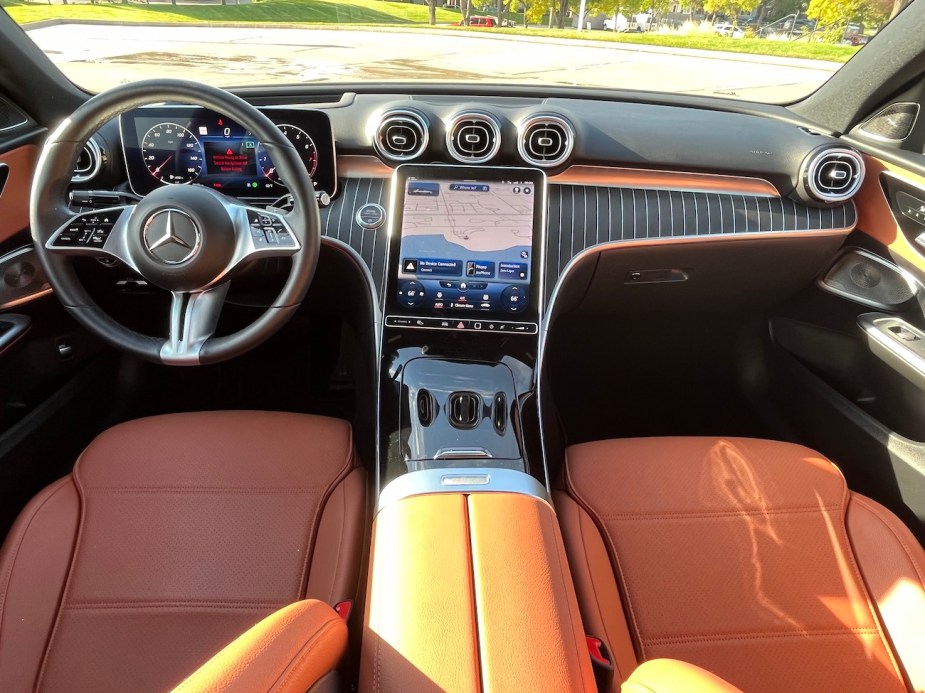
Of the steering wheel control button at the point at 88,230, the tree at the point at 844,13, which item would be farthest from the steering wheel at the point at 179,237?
the tree at the point at 844,13

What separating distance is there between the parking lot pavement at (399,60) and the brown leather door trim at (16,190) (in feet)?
1.18

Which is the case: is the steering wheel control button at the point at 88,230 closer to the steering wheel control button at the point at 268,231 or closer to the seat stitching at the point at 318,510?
the steering wheel control button at the point at 268,231

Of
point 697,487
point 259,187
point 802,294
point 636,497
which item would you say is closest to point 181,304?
point 259,187

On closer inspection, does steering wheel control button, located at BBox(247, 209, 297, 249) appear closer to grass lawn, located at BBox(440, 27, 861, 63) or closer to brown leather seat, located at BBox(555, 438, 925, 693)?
brown leather seat, located at BBox(555, 438, 925, 693)

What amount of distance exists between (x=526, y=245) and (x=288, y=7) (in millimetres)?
897

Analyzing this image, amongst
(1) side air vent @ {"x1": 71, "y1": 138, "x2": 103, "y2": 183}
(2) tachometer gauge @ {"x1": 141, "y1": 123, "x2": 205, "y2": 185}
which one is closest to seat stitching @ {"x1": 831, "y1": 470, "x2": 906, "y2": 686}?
(2) tachometer gauge @ {"x1": 141, "y1": 123, "x2": 205, "y2": 185}

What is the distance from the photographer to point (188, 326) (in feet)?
4.43

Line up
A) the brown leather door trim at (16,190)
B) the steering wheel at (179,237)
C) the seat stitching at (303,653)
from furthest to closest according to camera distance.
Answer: the brown leather door trim at (16,190), the steering wheel at (179,237), the seat stitching at (303,653)

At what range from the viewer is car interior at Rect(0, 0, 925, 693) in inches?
42.3

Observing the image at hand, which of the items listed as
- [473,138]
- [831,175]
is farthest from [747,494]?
[473,138]

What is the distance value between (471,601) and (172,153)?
1321 millimetres

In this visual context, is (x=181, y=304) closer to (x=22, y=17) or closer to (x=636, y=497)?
(x=22, y=17)

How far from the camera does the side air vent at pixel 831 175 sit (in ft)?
5.81

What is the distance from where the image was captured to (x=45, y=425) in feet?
5.48
